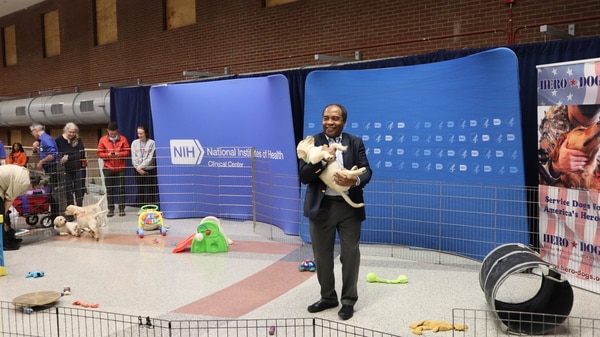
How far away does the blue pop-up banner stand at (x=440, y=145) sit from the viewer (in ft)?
15.8

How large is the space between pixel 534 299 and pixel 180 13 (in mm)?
9275

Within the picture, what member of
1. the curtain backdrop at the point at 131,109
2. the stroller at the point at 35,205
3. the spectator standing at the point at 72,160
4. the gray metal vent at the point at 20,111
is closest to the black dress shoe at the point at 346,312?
the stroller at the point at 35,205

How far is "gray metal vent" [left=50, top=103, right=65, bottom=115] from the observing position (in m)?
12.4

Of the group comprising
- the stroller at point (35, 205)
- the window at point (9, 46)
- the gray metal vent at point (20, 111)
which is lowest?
the stroller at point (35, 205)

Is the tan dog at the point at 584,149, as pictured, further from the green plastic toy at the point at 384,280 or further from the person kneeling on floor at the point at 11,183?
the person kneeling on floor at the point at 11,183

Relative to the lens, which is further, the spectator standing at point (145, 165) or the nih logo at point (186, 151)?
the spectator standing at point (145, 165)

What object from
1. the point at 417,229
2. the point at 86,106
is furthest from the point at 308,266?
the point at 86,106

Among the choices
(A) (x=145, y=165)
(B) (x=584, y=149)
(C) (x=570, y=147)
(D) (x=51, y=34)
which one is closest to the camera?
(B) (x=584, y=149)

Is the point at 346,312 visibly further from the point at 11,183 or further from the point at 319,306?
the point at 11,183

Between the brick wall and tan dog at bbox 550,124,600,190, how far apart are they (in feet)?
6.79

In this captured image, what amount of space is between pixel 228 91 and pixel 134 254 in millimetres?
2592

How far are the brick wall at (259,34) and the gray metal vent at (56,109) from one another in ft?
3.10

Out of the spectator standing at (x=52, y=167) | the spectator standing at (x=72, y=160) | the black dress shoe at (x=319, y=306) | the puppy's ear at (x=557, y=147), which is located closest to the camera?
the black dress shoe at (x=319, y=306)

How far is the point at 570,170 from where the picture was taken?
13.9 ft
